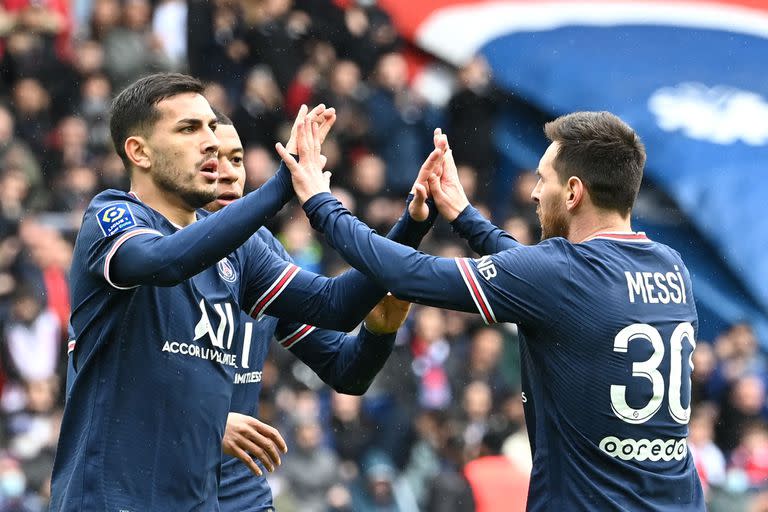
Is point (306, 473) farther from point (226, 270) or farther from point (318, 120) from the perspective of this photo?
point (318, 120)

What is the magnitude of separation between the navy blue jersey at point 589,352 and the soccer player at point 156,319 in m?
0.62

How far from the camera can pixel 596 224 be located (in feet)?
18.2

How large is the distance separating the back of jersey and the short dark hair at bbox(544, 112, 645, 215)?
218 mm

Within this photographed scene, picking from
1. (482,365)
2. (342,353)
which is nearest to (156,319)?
(342,353)

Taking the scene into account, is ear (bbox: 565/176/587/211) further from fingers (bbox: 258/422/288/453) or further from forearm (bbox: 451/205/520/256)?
fingers (bbox: 258/422/288/453)

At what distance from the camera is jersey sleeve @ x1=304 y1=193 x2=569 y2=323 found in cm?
531

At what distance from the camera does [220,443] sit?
558cm

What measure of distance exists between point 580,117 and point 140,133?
175 centimetres

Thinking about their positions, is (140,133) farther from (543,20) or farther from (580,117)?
(543,20)

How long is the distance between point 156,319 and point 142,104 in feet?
3.06

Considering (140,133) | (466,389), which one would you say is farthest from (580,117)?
(466,389)

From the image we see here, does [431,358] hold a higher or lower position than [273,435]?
lower

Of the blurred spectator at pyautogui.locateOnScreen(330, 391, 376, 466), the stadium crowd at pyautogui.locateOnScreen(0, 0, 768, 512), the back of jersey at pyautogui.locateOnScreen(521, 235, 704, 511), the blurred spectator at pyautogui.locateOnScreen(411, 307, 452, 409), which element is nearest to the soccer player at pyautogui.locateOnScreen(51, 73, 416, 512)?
the back of jersey at pyautogui.locateOnScreen(521, 235, 704, 511)

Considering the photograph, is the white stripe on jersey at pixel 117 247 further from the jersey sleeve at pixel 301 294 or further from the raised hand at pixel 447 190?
the raised hand at pixel 447 190
